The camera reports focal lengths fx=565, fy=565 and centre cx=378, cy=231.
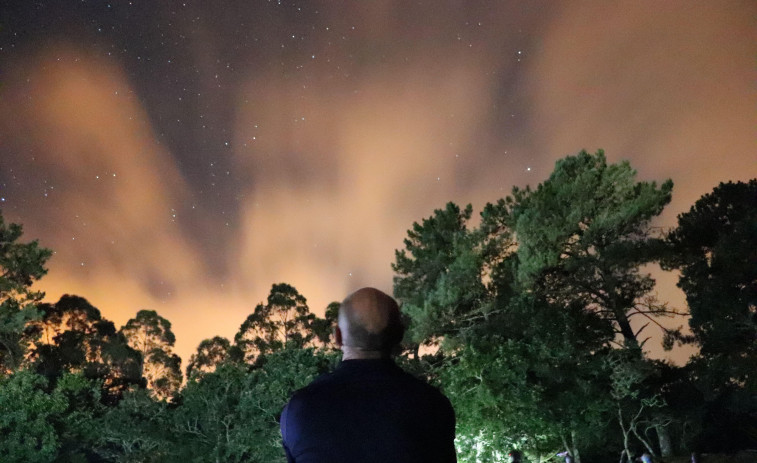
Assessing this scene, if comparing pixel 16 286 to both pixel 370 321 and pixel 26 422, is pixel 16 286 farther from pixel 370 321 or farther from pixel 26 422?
pixel 370 321

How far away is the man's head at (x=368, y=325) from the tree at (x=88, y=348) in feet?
126

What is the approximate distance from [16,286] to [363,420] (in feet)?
81.5

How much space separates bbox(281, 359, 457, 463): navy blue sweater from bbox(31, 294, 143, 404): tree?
38623 mm

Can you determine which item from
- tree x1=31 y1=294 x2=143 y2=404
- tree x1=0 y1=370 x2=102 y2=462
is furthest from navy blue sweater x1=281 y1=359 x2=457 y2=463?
tree x1=31 y1=294 x2=143 y2=404

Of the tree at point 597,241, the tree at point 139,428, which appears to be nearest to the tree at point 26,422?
the tree at point 139,428

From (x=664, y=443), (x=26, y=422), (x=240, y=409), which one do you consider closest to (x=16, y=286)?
(x=26, y=422)

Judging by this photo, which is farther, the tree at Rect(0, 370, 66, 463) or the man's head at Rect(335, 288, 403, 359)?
the tree at Rect(0, 370, 66, 463)

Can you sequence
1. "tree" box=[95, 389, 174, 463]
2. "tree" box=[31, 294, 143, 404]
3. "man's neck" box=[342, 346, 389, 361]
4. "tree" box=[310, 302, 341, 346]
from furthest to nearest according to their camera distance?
1. "tree" box=[310, 302, 341, 346]
2. "tree" box=[31, 294, 143, 404]
3. "tree" box=[95, 389, 174, 463]
4. "man's neck" box=[342, 346, 389, 361]

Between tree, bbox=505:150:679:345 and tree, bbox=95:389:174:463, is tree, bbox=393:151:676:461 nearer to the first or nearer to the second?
tree, bbox=505:150:679:345

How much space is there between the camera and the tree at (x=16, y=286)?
21648mm

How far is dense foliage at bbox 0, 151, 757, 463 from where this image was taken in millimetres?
18719

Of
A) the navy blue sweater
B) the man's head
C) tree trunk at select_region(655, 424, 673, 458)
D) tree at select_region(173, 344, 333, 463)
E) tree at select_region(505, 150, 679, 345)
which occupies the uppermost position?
tree at select_region(505, 150, 679, 345)

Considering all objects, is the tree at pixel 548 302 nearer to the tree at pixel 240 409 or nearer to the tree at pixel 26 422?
the tree at pixel 240 409

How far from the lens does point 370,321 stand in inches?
78.8
